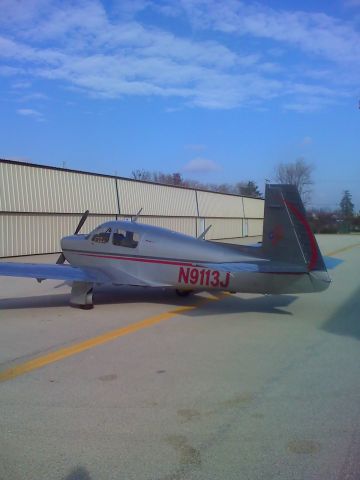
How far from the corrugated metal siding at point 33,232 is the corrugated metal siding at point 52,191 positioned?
0.46 metres

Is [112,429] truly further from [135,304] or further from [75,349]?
[135,304]

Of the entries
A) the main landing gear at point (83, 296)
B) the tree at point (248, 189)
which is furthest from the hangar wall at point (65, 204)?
the tree at point (248, 189)

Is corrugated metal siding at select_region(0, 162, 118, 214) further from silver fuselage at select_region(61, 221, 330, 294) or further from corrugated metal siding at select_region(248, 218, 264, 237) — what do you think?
corrugated metal siding at select_region(248, 218, 264, 237)

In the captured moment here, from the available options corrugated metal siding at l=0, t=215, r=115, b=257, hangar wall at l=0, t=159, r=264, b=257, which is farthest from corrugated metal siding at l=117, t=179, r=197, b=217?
corrugated metal siding at l=0, t=215, r=115, b=257

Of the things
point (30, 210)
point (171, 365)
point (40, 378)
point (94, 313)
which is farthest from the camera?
point (30, 210)

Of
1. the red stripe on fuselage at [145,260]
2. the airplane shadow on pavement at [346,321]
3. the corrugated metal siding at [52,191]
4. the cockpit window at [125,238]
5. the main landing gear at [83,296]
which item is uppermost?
the corrugated metal siding at [52,191]

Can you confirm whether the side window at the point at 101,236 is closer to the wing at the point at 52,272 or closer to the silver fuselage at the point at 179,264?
the silver fuselage at the point at 179,264

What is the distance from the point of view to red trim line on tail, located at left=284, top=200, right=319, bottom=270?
361 inches

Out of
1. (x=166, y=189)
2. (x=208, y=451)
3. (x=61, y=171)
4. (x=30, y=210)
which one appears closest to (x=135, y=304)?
(x=208, y=451)

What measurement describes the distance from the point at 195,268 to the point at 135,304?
1.89 metres

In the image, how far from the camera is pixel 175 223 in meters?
35.3

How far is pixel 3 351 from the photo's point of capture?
6.83 meters

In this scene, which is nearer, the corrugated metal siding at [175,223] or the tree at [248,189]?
the corrugated metal siding at [175,223]

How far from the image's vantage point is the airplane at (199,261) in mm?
9188
